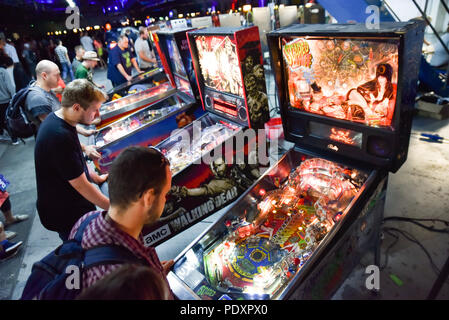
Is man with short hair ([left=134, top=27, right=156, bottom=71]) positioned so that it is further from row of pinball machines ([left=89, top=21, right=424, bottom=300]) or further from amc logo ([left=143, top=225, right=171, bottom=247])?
amc logo ([left=143, top=225, right=171, bottom=247])

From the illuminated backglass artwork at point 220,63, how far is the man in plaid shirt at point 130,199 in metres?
1.56

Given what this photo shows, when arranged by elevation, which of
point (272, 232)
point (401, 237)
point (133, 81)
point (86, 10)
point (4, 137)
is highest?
point (86, 10)

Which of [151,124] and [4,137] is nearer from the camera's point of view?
[151,124]

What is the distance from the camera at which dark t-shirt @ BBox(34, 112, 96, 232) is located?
183cm

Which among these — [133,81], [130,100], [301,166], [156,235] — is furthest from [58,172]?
[133,81]

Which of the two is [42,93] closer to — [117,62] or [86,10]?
[117,62]

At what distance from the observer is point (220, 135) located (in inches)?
116

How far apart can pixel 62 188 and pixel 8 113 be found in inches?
82.8

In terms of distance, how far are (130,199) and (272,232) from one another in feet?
3.85

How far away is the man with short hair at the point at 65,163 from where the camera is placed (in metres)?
1.83

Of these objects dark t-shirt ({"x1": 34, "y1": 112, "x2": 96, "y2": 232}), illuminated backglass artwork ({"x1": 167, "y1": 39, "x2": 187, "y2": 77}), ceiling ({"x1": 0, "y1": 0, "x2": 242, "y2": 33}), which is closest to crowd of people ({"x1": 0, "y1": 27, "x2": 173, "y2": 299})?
dark t-shirt ({"x1": 34, "y1": 112, "x2": 96, "y2": 232})

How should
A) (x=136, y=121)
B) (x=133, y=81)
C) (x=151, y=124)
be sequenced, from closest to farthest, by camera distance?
(x=151, y=124), (x=136, y=121), (x=133, y=81)

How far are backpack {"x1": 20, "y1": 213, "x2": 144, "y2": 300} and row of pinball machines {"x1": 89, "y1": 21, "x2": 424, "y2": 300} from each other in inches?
28.9
